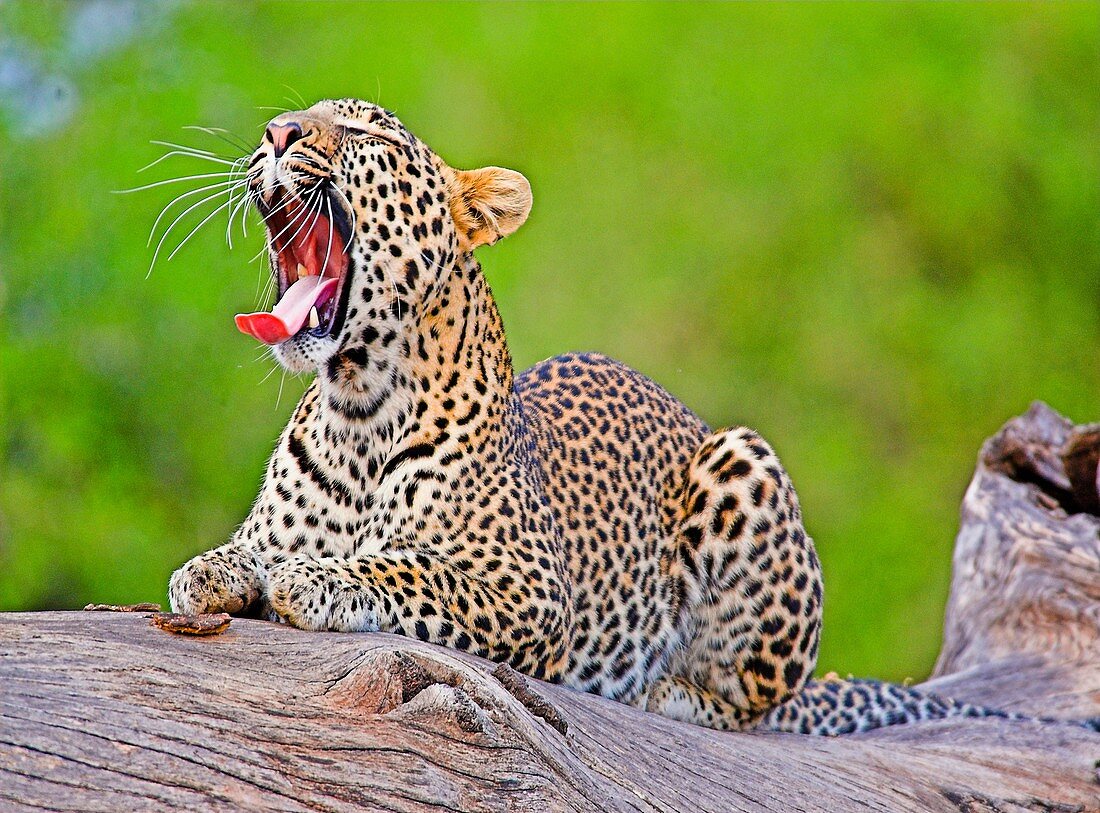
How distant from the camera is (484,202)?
6.23 meters

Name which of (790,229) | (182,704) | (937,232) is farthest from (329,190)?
(937,232)

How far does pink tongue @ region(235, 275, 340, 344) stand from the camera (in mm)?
5422

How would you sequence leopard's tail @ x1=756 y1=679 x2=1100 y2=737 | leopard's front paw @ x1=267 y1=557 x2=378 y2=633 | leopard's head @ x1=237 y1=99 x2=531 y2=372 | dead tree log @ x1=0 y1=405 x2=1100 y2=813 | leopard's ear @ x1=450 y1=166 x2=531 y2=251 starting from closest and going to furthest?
dead tree log @ x1=0 y1=405 x2=1100 y2=813 → leopard's front paw @ x1=267 y1=557 x2=378 y2=633 → leopard's head @ x1=237 y1=99 x2=531 y2=372 → leopard's ear @ x1=450 y1=166 x2=531 y2=251 → leopard's tail @ x1=756 y1=679 x2=1100 y2=737

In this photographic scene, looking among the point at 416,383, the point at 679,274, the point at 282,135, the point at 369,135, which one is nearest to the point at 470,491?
the point at 416,383

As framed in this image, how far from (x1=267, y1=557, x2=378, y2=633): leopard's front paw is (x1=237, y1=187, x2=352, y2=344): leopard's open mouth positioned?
2.86ft

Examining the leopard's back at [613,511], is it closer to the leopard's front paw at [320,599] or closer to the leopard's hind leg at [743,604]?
the leopard's hind leg at [743,604]

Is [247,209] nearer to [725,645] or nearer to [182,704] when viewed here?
[182,704]

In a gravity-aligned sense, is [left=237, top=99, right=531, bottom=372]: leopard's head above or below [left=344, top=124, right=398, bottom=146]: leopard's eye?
below

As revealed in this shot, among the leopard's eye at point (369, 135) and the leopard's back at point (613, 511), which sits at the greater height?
the leopard's eye at point (369, 135)

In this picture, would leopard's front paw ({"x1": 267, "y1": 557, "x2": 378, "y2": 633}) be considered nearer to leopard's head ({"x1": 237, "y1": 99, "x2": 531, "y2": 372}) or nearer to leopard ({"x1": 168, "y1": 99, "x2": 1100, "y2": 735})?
leopard ({"x1": 168, "y1": 99, "x2": 1100, "y2": 735})

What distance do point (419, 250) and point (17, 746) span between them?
2.55 metres

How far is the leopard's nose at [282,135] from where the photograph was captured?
5.64m

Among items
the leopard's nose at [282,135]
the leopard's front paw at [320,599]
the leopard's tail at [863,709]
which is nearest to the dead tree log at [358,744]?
the leopard's front paw at [320,599]

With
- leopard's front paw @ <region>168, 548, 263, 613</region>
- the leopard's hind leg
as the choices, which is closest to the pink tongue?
leopard's front paw @ <region>168, 548, 263, 613</region>
